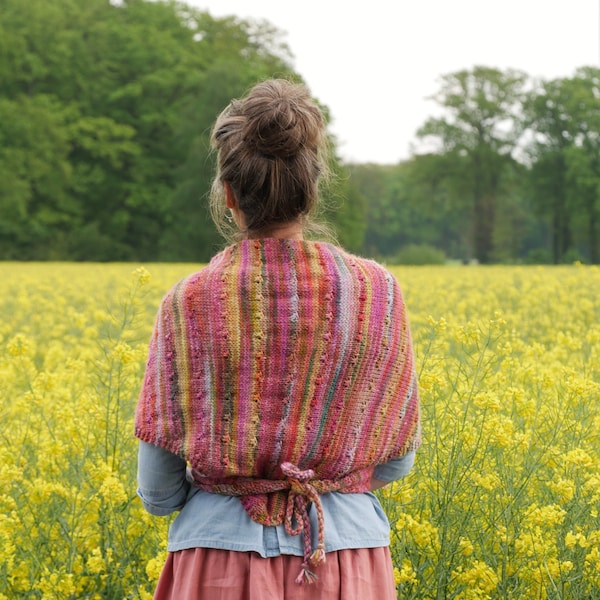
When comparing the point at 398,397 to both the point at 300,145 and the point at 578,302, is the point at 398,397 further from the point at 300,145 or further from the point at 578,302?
the point at 578,302

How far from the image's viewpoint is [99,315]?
17.9ft

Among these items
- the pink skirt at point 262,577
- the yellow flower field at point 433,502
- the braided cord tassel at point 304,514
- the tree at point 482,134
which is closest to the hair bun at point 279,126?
the braided cord tassel at point 304,514

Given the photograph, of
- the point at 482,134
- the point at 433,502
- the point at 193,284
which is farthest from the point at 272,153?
the point at 482,134

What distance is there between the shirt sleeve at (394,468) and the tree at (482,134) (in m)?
49.1

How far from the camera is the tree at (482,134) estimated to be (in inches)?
1994

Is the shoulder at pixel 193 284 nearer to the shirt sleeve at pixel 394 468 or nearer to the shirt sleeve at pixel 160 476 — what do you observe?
the shirt sleeve at pixel 160 476

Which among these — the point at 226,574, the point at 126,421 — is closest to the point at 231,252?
the point at 226,574

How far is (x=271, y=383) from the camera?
6.18ft

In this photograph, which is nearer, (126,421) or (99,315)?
(126,421)

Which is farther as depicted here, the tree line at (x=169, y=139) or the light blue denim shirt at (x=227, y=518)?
the tree line at (x=169, y=139)

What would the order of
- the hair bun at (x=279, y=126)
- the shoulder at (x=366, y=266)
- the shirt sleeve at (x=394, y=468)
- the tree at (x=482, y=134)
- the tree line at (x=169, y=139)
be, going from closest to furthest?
the hair bun at (x=279, y=126), the shoulder at (x=366, y=266), the shirt sleeve at (x=394, y=468), the tree line at (x=169, y=139), the tree at (x=482, y=134)

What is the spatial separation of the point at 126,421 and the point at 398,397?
207 centimetres

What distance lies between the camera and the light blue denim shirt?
189cm

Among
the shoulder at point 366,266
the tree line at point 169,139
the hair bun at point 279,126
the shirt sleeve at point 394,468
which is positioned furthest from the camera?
the tree line at point 169,139
